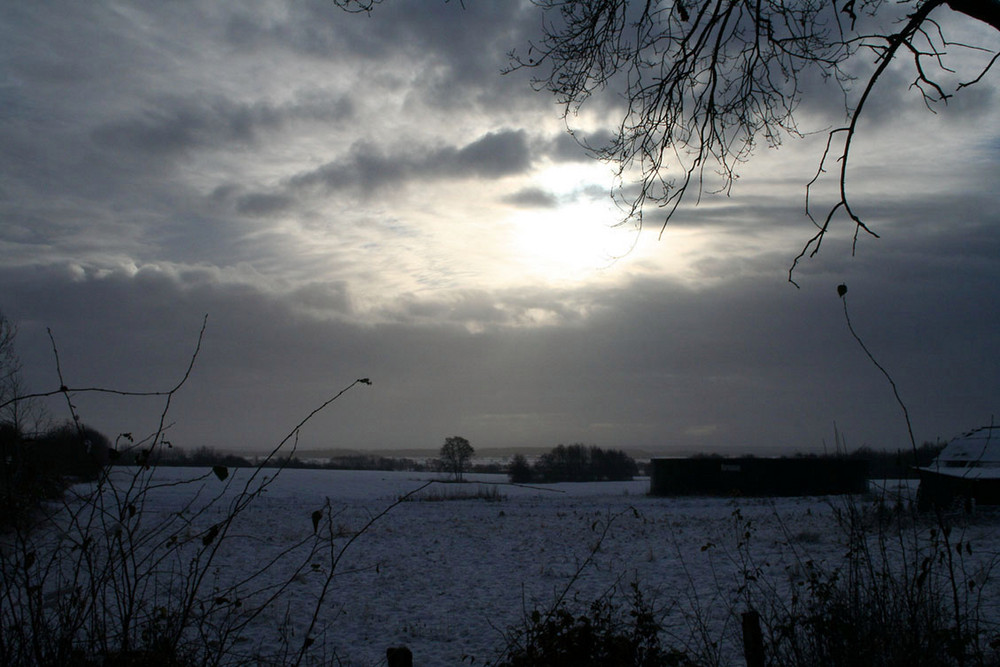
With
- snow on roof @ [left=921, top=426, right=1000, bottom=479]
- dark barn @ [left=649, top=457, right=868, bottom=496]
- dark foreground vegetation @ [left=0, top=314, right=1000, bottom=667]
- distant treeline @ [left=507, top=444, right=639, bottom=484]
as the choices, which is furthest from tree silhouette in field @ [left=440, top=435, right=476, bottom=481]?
dark foreground vegetation @ [left=0, top=314, right=1000, bottom=667]

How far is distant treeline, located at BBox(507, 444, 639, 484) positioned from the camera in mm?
68812

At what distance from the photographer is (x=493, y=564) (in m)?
14.6

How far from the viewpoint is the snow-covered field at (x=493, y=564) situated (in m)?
8.55

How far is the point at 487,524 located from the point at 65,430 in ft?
65.2

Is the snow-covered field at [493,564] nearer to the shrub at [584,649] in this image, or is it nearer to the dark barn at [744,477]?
the shrub at [584,649]

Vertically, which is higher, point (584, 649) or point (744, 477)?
point (584, 649)

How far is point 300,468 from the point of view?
73.3m

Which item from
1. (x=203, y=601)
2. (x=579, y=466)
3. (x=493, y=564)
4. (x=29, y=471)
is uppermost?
(x=29, y=471)

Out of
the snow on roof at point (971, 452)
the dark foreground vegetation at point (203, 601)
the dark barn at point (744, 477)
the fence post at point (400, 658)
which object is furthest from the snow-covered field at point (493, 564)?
the dark barn at point (744, 477)

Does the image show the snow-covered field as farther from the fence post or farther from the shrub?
the fence post

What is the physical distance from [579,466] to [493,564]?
58.0 m

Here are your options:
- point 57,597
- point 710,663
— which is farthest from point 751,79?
point 57,597

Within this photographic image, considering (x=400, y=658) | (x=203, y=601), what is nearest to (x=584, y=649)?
(x=400, y=658)

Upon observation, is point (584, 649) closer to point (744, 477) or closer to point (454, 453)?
point (744, 477)
